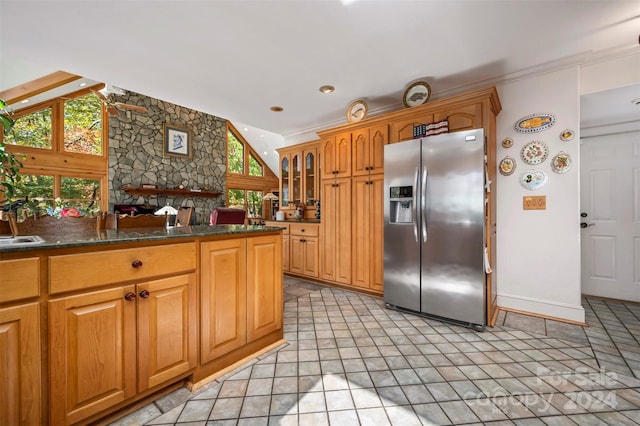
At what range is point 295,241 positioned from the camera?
4.12m

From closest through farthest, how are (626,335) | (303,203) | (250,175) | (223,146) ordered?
(626,335), (303,203), (223,146), (250,175)

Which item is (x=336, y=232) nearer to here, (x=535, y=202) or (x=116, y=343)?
(x=535, y=202)

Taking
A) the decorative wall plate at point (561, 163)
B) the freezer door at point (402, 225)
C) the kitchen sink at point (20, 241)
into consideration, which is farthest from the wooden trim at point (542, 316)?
the kitchen sink at point (20, 241)

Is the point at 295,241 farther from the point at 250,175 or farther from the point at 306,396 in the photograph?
the point at 250,175

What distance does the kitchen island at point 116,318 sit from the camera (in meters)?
1.02

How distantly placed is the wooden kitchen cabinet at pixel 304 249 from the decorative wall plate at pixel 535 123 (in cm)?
264

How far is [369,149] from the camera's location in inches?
127

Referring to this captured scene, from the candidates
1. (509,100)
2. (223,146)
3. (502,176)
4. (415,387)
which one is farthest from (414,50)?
(223,146)

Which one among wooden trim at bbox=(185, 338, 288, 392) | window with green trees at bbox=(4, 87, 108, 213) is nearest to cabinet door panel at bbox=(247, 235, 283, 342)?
wooden trim at bbox=(185, 338, 288, 392)

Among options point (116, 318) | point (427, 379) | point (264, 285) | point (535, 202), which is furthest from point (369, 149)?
point (116, 318)

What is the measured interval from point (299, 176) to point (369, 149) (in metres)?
1.79

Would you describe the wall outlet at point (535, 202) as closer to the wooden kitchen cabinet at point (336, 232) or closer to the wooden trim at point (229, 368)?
the wooden kitchen cabinet at point (336, 232)

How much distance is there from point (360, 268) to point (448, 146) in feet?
5.72

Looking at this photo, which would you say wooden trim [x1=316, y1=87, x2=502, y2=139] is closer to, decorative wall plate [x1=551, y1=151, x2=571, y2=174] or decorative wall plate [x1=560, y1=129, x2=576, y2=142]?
decorative wall plate [x1=560, y1=129, x2=576, y2=142]
